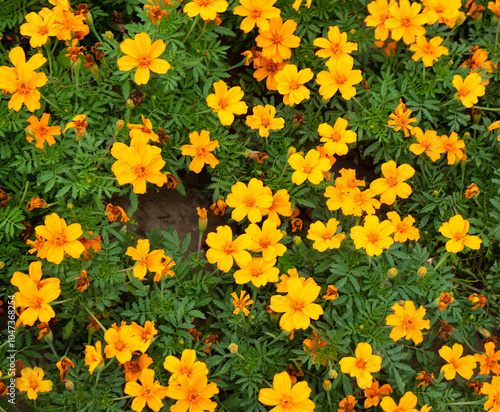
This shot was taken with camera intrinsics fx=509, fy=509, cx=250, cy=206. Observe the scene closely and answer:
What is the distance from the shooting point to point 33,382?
7.83ft

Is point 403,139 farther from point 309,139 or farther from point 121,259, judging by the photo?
point 121,259

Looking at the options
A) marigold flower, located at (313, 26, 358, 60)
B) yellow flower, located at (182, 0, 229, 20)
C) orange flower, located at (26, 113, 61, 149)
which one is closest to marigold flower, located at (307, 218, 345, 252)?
marigold flower, located at (313, 26, 358, 60)

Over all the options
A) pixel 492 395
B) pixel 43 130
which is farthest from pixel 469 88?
pixel 43 130

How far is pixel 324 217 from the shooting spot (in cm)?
295

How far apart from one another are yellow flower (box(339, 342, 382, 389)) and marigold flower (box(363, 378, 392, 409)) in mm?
214

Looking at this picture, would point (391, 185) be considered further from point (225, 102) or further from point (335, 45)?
point (225, 102)

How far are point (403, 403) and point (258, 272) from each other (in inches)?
35.8

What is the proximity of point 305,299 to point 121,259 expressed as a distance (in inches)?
39.3

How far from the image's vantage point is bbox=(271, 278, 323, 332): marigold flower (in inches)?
92.0

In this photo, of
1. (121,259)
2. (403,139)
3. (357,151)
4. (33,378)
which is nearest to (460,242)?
(403,139)

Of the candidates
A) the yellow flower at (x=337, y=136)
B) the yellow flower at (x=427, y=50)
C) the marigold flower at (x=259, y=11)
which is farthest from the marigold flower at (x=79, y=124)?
the yellow flower at (x=427, y=50)

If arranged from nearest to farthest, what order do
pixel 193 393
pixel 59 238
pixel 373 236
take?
pixel 193 393
pixel 59 238
pixel 373 236

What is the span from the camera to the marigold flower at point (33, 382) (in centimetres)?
237

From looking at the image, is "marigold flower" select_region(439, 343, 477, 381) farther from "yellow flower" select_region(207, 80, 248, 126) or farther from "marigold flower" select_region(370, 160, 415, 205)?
"yellow flower" select_region(207, 80, 248, 126)
